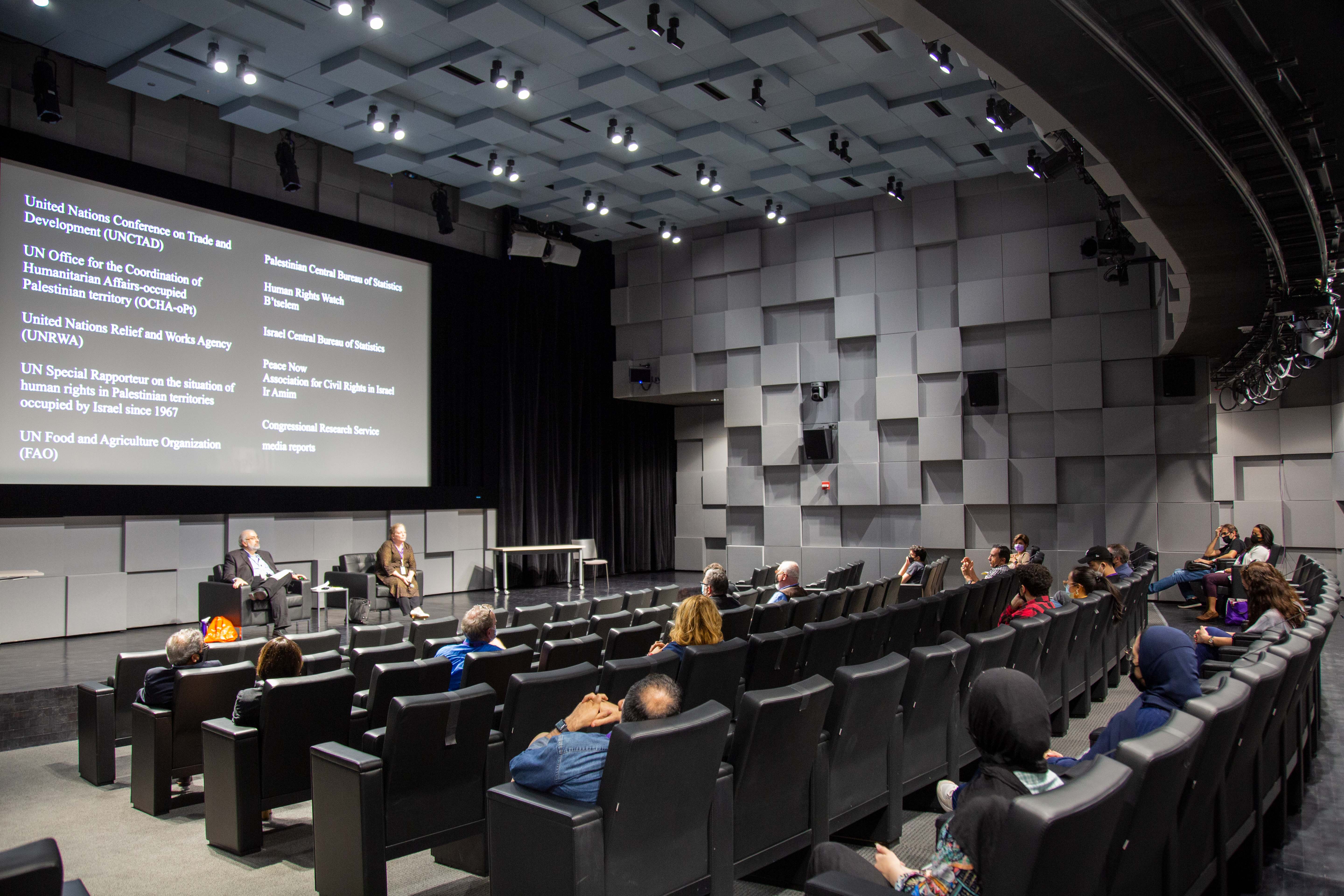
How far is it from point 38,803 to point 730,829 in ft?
12.6

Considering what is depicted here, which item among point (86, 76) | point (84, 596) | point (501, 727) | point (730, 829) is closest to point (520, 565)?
point (84, 596)

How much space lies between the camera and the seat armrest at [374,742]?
2990 millimetres

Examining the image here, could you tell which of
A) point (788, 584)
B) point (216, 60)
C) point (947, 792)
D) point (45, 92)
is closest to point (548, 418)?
point (216, 60)

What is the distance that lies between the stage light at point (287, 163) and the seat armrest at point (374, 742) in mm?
8868

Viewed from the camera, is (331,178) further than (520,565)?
No

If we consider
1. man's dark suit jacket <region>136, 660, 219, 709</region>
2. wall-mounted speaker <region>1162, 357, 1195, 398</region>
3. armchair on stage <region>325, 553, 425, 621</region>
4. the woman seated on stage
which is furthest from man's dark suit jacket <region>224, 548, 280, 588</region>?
wall-mounted speaker <region>1162, 357, 1195, 398</region>

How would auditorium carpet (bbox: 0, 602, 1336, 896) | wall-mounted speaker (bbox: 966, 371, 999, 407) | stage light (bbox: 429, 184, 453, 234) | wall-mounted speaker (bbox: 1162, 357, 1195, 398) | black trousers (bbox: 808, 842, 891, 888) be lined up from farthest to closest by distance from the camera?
1. wall-mounted speaker (bbox: 966, 371, 999, 407)
2. stage light (bbox: 429, 184, 453, 234)
3. wall-mounted speaker (bbox: 1162, 357, 1195, 398)
4. auditorium carpet (bbox: 0, 602, 1336, 896)
5. black trousers (bbox: 808, 842, 891, 888)

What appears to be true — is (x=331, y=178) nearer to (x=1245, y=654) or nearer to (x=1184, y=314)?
(x=1184, y=314)

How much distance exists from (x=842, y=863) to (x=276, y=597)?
754 cm

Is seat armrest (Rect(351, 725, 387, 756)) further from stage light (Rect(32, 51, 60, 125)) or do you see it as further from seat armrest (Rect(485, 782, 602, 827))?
stage light (Rect(32, 51, 60, 125))

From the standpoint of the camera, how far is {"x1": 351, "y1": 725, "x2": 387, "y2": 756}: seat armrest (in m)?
2.99

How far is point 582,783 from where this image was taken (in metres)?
2.39

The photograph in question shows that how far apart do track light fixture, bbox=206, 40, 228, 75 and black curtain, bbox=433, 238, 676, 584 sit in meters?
4.48

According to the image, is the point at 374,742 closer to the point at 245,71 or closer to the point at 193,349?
the point at 245,71
